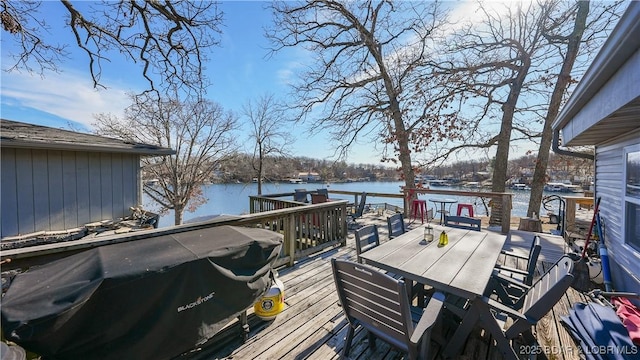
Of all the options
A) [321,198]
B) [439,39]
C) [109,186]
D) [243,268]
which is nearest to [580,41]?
[439,39]

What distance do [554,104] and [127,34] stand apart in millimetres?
12152

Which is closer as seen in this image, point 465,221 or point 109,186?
point 465,221

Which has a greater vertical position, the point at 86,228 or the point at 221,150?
the point at 221,150

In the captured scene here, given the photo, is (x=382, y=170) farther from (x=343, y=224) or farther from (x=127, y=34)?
(x=127, y=34)

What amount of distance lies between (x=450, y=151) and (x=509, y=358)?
29.7 ft

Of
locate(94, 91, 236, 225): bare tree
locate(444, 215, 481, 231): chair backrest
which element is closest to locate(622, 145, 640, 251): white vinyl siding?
locate(444, 215, 481, 231): chair backrest

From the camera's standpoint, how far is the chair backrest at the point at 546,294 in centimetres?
165

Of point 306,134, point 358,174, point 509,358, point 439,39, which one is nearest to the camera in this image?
point 509,358

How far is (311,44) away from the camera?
31.4 feet

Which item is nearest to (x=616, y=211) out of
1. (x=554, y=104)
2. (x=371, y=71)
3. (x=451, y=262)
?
(x=451, y=262)

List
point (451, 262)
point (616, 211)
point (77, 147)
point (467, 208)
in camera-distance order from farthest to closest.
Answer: point (467, 208)
point (77, 147)
point (616, 211)
point (451, 262)

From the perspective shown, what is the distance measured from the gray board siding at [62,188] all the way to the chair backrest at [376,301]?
568 cm

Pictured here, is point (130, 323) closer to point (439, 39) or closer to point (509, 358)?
point (509, 358)

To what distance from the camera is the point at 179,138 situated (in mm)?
12766
